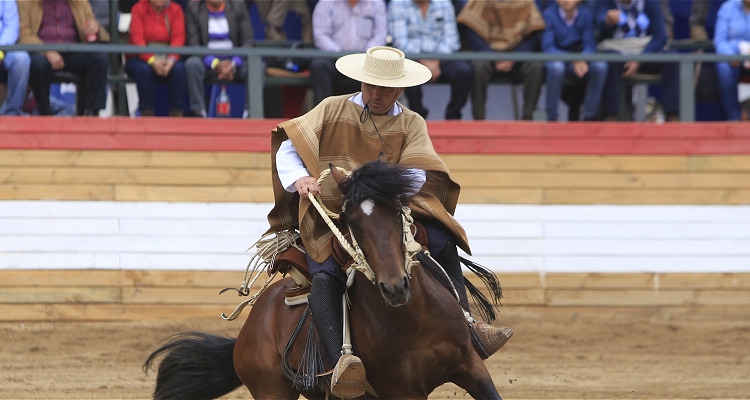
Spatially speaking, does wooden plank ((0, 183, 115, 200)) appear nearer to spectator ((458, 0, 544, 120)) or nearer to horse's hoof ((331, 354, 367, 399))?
spectator ((458, 0, 544, 120))

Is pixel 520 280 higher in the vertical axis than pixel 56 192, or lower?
lower

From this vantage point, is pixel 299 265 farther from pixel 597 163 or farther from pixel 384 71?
pixel 597 163

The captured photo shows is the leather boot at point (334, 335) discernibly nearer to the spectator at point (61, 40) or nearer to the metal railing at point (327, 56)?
the metal railing at point (327, 56)

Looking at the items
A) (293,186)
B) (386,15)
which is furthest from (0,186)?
(293,186)

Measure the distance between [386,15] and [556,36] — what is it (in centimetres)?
181

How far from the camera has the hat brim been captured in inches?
189

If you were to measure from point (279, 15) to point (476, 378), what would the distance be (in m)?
6.39

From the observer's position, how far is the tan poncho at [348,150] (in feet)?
16.3

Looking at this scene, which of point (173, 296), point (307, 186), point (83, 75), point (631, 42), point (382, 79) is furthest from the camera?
point (631, 42)

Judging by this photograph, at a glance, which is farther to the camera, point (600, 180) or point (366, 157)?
point (600, 180)

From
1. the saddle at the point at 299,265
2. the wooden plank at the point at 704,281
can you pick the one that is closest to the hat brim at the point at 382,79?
the saddle at the point at 299,265

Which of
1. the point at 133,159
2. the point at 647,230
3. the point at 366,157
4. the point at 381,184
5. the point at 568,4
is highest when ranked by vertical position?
→ the point at 568,4

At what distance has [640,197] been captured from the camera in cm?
985

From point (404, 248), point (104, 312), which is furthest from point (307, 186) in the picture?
point (104, 312)
